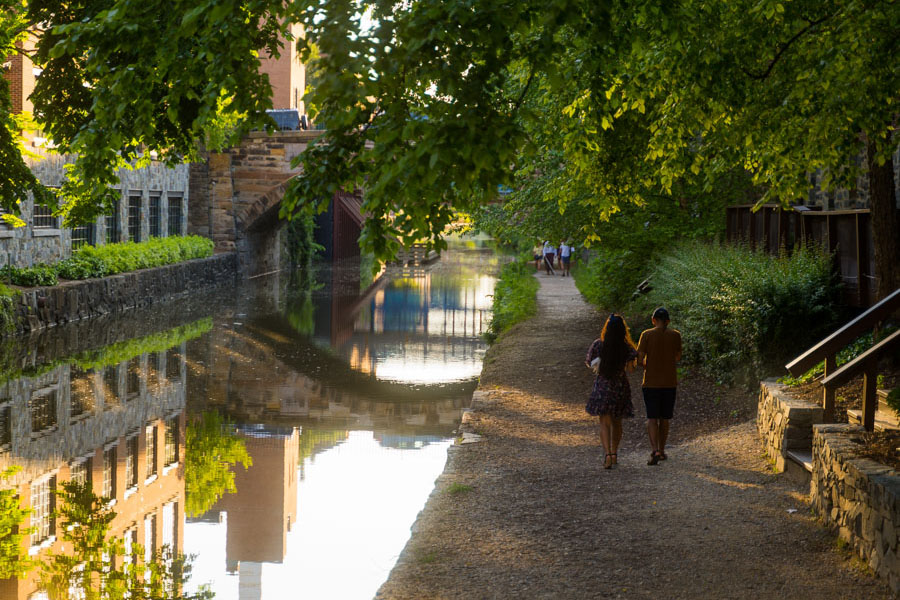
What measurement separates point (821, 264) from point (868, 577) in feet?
25.1

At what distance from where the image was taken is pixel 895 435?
26.5 ft

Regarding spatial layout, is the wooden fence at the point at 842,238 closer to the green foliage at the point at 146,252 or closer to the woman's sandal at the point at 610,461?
the woman's sandal at the point at 610,461

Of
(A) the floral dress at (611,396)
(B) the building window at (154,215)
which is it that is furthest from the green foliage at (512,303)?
(A) the floral dress at (611,396)

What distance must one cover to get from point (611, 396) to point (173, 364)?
10.7 metres

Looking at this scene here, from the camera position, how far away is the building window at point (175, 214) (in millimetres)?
40156

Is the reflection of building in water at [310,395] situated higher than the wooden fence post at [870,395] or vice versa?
the wooden fence post at [870,395]

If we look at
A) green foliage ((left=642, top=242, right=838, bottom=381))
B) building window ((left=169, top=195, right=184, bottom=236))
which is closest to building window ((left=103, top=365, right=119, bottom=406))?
green foliage ((left=642, top=242, right=838, bottom=381))

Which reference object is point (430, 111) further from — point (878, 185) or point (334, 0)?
point (878, 185)

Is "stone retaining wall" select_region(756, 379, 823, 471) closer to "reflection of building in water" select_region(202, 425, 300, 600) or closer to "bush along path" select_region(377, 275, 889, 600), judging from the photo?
"bush along path" select_region(377, 275, 889, 600)

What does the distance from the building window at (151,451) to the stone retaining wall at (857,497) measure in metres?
6.23

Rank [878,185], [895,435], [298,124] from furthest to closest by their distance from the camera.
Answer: [298,124]
[878,185]
[895,435]

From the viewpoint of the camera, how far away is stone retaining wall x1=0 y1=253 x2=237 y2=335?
906 inches

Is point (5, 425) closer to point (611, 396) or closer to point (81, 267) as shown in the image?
point (611, 396)

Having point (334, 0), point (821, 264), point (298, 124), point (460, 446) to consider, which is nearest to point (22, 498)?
point (460, 446)
